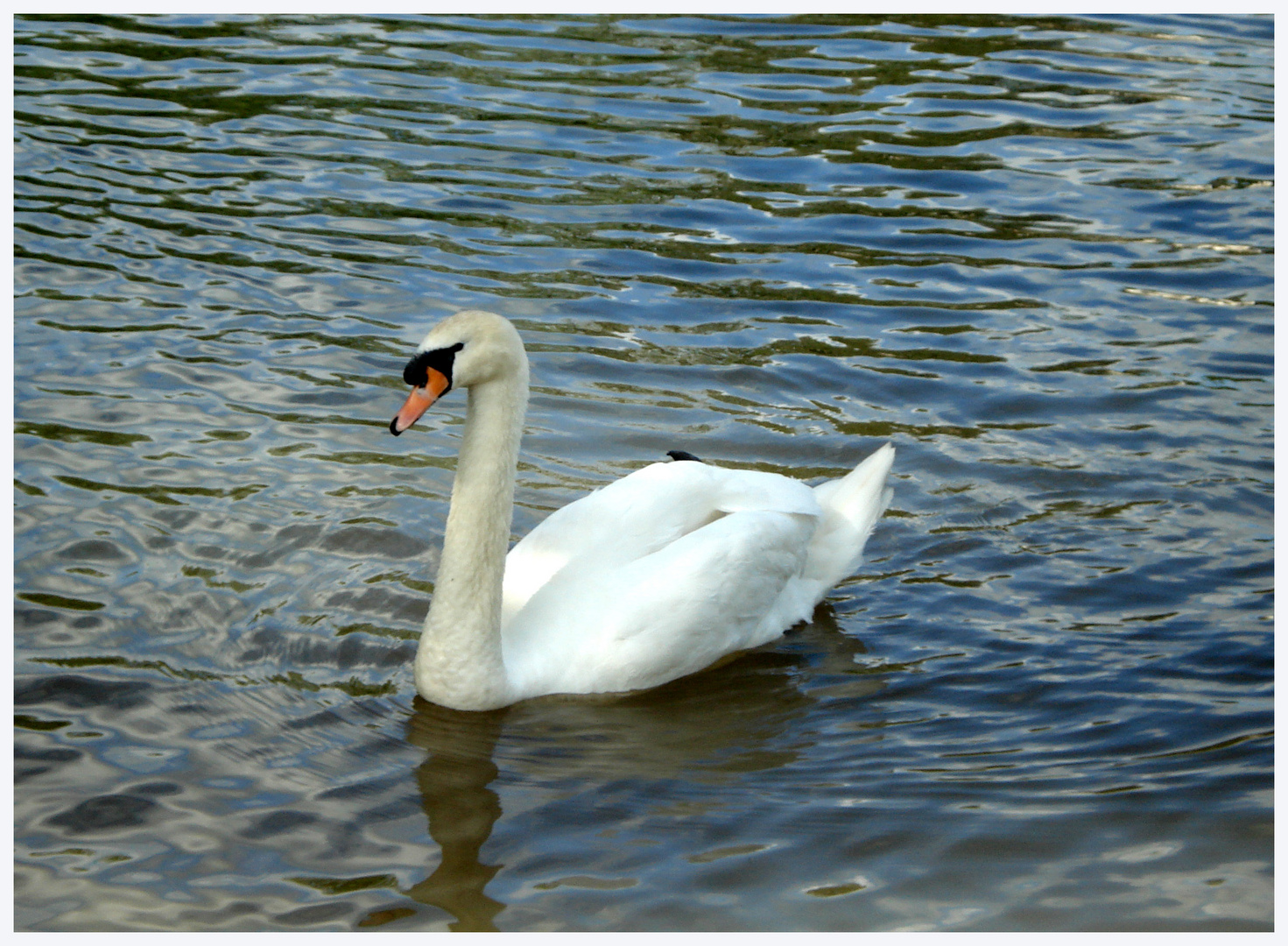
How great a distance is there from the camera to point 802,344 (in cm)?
913

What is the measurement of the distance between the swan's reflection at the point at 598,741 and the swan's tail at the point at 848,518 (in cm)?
59

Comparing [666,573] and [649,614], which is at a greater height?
[666,573]

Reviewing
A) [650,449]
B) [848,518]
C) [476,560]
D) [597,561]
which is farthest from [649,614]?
[650,449]

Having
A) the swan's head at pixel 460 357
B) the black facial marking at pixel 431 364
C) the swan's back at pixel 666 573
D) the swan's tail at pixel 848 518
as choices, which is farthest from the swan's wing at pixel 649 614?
the black facial marking at pixel 431 364

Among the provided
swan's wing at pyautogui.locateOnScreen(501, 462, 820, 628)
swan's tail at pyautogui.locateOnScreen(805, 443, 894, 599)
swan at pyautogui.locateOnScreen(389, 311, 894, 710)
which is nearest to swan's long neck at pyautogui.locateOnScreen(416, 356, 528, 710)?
swan at pyautogui.locateOnScreen(389, 311, 894, 710)

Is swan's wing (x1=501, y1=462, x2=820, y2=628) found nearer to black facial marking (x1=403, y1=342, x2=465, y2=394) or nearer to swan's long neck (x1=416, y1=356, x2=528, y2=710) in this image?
swan's long neck (x1=416, y1=356, x2=528, y2=710)

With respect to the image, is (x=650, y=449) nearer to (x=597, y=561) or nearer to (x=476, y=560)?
(x=597, y=561)

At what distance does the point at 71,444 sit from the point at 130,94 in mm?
6110

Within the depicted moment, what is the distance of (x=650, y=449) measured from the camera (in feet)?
26.1

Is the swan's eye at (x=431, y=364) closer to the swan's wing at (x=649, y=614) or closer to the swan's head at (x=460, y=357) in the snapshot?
the swan's head at (x=460, y=357)

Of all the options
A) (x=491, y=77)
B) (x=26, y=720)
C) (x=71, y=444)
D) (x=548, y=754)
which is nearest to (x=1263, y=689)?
(x=548, y=754)

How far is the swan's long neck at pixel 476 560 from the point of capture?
217 inches

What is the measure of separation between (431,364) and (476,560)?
805 millimetres

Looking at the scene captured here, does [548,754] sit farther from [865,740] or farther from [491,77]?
[491,77]
